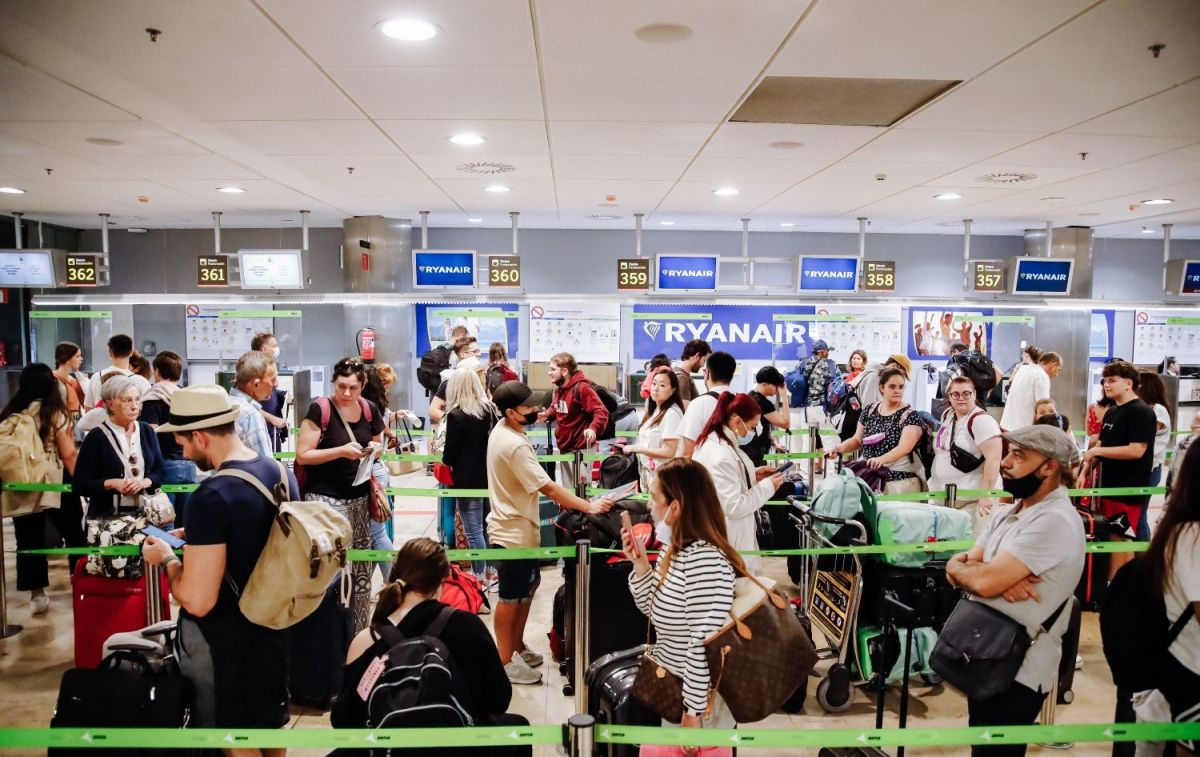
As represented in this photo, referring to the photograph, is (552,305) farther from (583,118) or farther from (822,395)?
(583,118)

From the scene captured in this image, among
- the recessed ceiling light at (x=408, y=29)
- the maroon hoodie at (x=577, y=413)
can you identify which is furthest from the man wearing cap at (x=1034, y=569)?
the maroon hoodie at (x=577, y=413)

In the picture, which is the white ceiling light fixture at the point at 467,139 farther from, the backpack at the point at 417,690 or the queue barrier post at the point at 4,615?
the backpack at the point at 417,690

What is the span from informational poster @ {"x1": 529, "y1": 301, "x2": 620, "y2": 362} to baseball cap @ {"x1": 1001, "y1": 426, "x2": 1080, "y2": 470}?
9210 mm

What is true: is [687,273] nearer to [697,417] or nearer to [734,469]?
[697,417]

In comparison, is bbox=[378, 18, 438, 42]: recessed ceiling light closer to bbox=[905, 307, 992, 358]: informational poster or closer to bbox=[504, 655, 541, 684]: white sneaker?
bbox=[504, 655, 541, 684]: white sneaker

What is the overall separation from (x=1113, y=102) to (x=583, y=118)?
330 centimetres

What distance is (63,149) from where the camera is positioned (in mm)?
6230

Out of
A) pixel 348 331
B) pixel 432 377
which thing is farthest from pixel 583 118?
pixel 348 331

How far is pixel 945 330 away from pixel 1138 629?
11.0 meters

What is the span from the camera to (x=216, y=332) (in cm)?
1259

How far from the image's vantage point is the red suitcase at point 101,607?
4.21 meters

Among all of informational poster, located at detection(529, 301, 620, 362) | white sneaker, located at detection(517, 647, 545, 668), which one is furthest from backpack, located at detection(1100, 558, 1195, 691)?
informational poster, located at detection(529, 301, 620, 362)

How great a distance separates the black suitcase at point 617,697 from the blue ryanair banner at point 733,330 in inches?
365

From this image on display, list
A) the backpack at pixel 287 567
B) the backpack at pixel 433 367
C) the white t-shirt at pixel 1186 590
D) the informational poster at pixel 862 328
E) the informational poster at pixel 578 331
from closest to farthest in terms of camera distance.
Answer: the white t-shirt at pixel 1186 590, the backpack at pixel 287 567, the backpack at pixel 433 367, the informational poster at pixel 578 331, the informational poster at pixel 862 328
